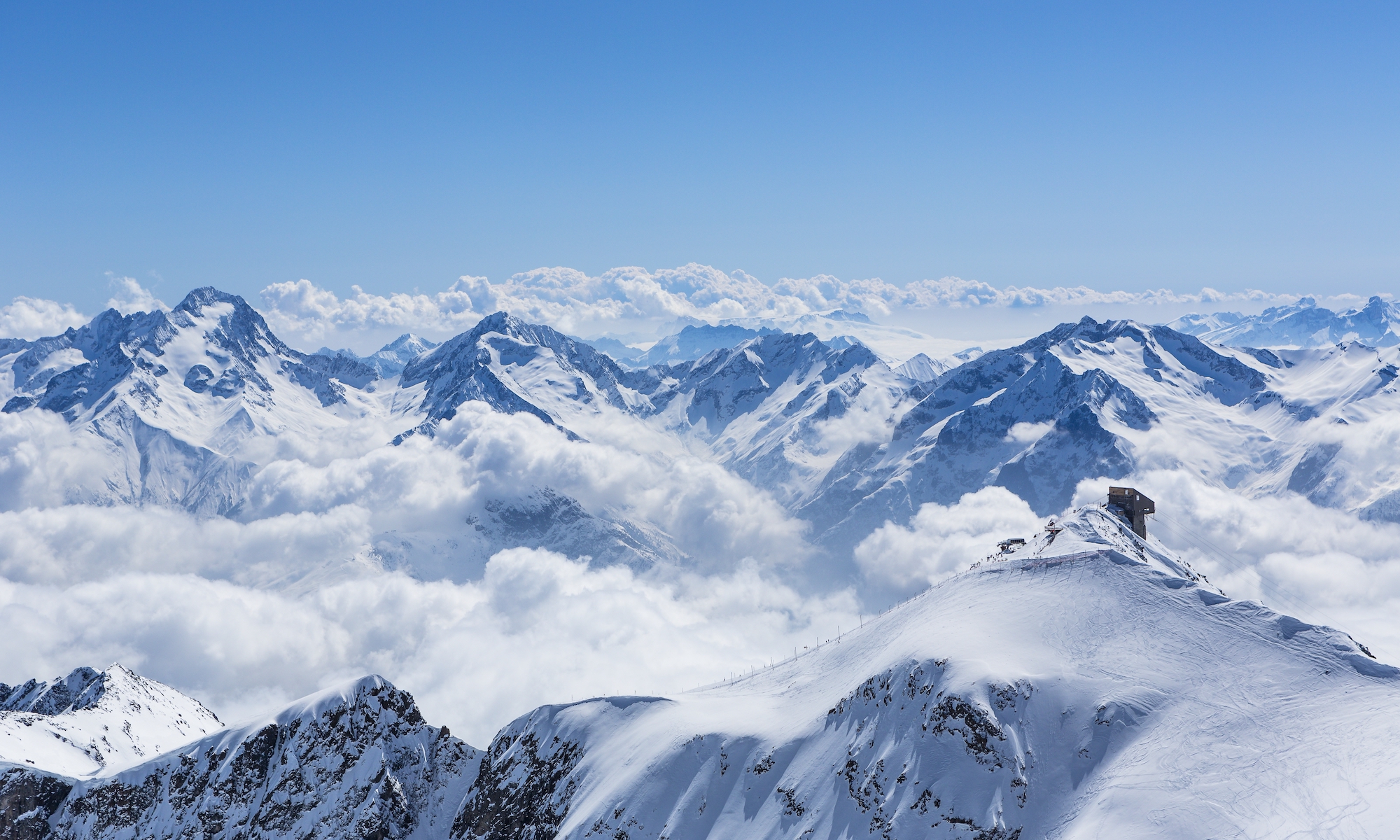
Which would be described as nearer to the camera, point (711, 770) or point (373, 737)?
point (711, 770)

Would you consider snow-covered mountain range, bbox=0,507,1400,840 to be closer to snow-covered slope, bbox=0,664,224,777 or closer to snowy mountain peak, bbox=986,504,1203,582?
snowy mountain peak, bbox=986,504,1203,582

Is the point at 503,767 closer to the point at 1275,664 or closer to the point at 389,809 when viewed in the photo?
the point at 389,809

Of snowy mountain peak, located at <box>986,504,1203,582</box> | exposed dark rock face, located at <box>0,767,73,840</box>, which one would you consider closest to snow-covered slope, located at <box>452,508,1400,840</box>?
snowy mountain peak, located at <box>986,504,1203,582</box>

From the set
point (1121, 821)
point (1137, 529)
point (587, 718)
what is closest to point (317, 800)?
point (587, 718)

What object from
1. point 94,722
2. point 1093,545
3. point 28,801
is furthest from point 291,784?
point 1093,545

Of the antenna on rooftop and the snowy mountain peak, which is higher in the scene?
the snowy mountain peak

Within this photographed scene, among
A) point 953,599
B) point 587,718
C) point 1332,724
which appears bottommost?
point 587,718
